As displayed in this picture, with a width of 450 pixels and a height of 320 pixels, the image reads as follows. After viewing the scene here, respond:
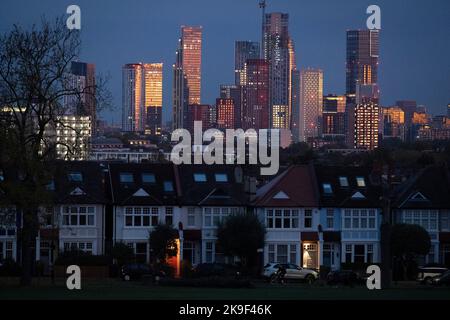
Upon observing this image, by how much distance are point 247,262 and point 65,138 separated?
63.1 ft

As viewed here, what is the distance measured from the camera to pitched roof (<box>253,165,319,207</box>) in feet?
219

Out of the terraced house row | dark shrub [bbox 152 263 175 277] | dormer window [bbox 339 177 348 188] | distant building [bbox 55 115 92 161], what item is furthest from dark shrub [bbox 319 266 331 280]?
distant building [bbox 55 115 92 161]

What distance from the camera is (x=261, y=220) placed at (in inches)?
2571

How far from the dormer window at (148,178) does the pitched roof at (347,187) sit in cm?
1047

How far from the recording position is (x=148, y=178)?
67.3 m

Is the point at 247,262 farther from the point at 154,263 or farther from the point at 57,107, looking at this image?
the point at 57,107

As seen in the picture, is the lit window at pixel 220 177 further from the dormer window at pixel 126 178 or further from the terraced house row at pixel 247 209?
the dormer window at pixel 126 178

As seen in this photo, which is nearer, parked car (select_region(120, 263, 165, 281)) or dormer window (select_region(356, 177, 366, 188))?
parked car (select_region(120, 263, 165, 281))

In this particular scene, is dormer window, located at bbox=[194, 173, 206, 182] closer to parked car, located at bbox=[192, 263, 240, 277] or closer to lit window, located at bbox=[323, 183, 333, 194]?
lit window, located at bbox=[323, 183, 333, 194]

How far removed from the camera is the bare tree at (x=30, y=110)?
39.8 metres

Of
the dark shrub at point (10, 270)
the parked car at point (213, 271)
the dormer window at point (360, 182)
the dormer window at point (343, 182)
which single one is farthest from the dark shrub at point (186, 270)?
the dormer window at point (360, 182)

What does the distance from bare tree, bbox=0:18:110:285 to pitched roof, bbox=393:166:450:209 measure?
96.2ft

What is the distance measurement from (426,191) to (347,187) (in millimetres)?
5037
